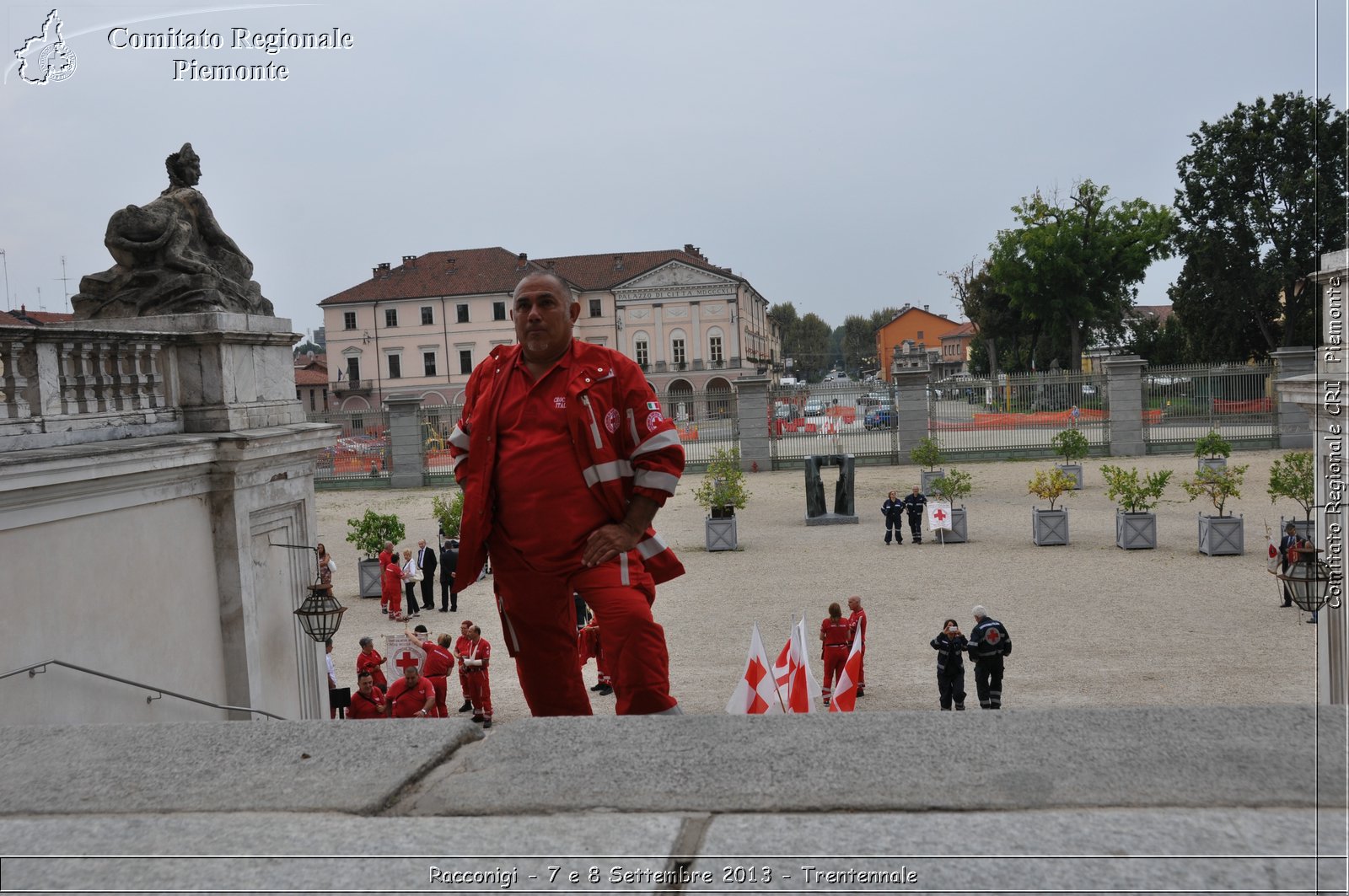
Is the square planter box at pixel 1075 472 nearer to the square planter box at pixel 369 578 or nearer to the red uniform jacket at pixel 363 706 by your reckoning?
the square planter box at pixel 369 578

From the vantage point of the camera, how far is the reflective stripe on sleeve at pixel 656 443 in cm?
404

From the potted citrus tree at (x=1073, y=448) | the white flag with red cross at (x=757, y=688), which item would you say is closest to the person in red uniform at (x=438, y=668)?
the white flag with red cross at (x=757, y=688)

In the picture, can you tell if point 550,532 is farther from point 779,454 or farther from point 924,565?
point 779,454

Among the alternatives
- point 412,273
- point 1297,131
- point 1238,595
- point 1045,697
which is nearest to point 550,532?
point 1045,697

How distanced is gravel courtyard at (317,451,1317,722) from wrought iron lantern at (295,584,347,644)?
3.48 m

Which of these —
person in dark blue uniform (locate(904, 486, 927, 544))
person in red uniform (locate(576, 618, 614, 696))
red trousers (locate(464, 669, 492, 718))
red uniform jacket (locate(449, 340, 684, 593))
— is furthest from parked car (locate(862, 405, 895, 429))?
red uniform jacket (locate(449, 340, 684, 593))

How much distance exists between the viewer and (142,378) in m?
7.32

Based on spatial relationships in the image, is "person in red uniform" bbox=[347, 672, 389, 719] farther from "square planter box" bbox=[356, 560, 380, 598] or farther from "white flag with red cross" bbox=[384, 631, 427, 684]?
"square planter box" bbox=[356, 560, 380, 598]

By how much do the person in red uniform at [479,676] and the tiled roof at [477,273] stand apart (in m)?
61.6

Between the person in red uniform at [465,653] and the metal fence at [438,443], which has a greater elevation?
the metal fence at [438,443]

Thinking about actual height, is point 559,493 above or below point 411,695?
above

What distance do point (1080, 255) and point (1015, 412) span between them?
2168 cm

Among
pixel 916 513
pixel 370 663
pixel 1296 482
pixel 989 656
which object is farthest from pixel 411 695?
pixel 1296 482

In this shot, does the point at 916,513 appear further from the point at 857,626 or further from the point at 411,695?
the point at 411,695
